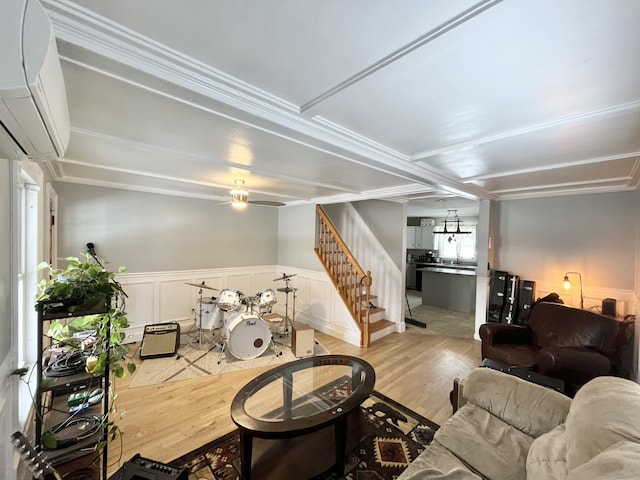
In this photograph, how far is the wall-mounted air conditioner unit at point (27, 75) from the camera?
2.22 feet

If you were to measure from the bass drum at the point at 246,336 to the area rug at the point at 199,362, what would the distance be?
12 cm

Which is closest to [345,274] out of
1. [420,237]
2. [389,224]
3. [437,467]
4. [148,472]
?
[389,224]

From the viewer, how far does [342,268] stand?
456 centimetres

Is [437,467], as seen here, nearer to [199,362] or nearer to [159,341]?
[199,362]

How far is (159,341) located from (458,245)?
8.15 m

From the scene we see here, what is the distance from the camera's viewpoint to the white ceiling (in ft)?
2.84

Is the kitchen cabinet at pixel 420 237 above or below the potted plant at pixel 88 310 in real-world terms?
above

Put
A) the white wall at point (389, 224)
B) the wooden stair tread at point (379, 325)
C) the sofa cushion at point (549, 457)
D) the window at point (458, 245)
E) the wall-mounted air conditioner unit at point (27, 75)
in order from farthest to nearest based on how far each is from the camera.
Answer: the window at point (458, 245), the white wall at point (389, 224), the wooden stair tread at point (379, 325), the sofa cushion at point (549, 457), the wall-mounted air conditioner unit at point (27, 75)

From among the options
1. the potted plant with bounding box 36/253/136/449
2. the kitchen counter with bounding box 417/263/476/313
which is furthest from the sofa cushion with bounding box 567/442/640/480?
the kitchen counter with bounding box 417/263/476/313

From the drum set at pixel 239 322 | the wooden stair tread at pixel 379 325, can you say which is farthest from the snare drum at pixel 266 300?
the wooden stair tread at pixel 379 325

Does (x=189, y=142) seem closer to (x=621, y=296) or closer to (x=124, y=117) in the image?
(x=124, y=117)

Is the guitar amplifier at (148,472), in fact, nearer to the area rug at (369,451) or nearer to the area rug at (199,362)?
the area rug at (369,451)

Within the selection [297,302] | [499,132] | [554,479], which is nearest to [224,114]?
[499,132]

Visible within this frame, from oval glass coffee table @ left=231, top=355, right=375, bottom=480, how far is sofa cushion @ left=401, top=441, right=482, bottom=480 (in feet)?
1.67
